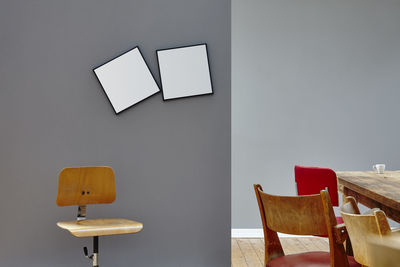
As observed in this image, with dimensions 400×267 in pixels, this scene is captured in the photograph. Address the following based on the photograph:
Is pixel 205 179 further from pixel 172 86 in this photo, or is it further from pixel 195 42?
pixel 195 42

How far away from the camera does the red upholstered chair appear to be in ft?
10.4

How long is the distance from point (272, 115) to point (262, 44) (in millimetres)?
872

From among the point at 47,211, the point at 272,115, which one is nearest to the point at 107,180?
the point at 47,211

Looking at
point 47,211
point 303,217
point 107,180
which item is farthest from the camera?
point 47,211

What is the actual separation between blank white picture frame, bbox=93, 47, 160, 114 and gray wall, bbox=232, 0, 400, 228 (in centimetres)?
205

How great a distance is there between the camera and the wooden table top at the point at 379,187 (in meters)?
1.95

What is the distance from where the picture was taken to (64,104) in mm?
3076

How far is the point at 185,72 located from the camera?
10.1 feet

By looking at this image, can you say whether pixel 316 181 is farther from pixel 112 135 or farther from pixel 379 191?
pixel 112 135

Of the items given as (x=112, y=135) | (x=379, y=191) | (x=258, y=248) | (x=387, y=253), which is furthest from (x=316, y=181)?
(x=387, y=253)

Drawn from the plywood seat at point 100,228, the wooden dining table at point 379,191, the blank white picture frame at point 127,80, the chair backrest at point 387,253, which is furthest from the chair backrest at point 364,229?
the blank white picture frame at point 127,80

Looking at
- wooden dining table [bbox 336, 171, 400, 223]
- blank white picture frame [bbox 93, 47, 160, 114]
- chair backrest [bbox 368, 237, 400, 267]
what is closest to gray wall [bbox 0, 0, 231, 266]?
blank white picture frame [bbox 93, 47, 160, 114]

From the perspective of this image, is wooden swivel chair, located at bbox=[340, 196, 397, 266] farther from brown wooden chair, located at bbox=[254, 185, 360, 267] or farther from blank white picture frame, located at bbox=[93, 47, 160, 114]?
blank white picture frame, located at bbox=[93, 47, 160, 114]

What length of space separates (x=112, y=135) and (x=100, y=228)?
2.97 feet
